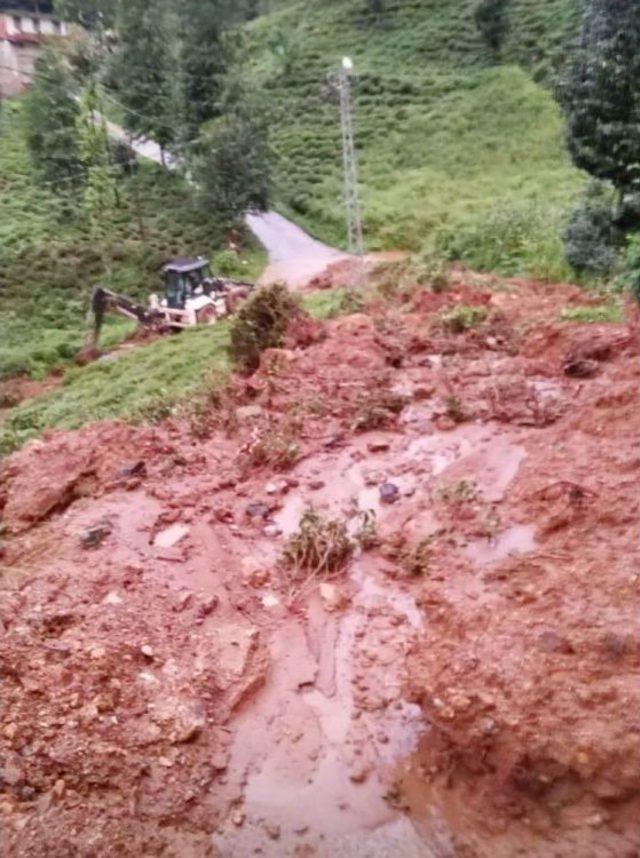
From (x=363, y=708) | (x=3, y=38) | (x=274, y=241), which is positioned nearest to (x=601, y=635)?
(x=363, y=708)

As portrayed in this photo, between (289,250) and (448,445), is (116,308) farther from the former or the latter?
(448,445)

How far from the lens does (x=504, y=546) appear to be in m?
6.30

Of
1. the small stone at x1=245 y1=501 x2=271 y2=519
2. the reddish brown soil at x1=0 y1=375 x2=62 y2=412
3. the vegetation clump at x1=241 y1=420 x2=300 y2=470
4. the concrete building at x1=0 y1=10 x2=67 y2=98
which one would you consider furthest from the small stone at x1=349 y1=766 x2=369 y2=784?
the concrete building at x1=0 y1=10 x2=67 y2=98

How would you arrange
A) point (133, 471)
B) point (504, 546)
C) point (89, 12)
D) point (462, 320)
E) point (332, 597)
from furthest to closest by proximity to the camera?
point (89, 12) → point (462, 320) → point (133, 471) → point (504, 546) → point (332, 597)

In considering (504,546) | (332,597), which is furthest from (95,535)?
(504,546)

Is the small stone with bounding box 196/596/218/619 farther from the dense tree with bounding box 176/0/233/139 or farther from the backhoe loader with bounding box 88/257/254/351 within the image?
the dense tree with bounding box 176/0/233/139

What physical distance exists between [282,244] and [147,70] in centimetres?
624

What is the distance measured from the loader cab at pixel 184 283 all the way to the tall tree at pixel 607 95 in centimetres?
894

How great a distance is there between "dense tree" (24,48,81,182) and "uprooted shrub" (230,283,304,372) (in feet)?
39.8

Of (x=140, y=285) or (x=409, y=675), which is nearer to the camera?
(x=409, y=675)

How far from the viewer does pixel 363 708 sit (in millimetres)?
5105

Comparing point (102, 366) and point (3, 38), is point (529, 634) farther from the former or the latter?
point (3, 38)

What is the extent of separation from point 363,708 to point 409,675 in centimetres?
39

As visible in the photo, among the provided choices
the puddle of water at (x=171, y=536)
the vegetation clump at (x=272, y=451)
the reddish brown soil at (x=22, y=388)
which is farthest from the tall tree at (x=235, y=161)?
the puddle of water at (x=171, y=536)
